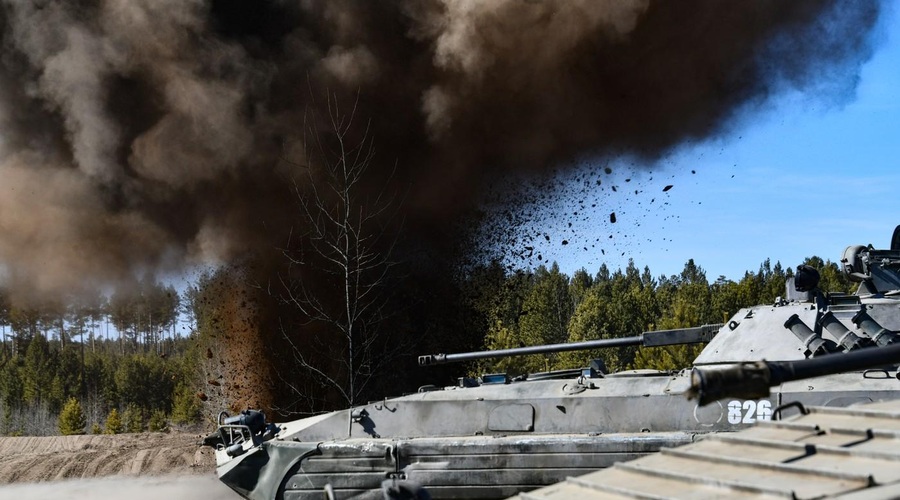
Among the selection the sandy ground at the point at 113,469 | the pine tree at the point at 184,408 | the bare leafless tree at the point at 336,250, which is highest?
the bare leafless tree at the point at 336,250

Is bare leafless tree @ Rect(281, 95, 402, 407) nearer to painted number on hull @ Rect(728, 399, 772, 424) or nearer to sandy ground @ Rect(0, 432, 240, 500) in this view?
sandy ground @ Rect(0, 432, 240, 500)

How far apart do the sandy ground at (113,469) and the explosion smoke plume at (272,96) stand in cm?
289

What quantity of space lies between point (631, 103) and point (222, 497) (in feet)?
23.2

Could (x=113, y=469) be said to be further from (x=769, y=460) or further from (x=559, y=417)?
(x=769, y=460)

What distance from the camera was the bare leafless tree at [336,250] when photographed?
13.8 metres

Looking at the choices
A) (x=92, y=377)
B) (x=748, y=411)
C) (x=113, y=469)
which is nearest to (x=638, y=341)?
(x=748, y=411)

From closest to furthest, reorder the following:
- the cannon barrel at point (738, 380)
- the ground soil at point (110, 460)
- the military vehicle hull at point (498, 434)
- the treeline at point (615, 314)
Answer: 1. the cannon barrel at point (738, 380)
2. the military vehicle hull at point (498, 434)
3. the ground soil at point (110, 460)
4. the treeline at point (615, 314)

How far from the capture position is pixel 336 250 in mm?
13750

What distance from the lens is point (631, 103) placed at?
13570 millimetres

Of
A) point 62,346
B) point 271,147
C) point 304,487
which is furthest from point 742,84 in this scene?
point 62,346

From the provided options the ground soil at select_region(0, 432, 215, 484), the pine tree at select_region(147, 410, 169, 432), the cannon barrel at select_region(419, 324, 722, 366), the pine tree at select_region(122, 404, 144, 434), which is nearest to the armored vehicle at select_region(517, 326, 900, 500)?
the cannon barrel at select_region(419, 324, 722, 366)

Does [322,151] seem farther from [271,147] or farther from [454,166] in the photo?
[454,166]

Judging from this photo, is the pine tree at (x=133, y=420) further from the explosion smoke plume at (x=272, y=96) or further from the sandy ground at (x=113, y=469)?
the explosion smoke plume at (x=272, y=96)

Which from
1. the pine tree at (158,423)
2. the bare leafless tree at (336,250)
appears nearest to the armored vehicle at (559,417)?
the bare leafless tree at (336,250)
